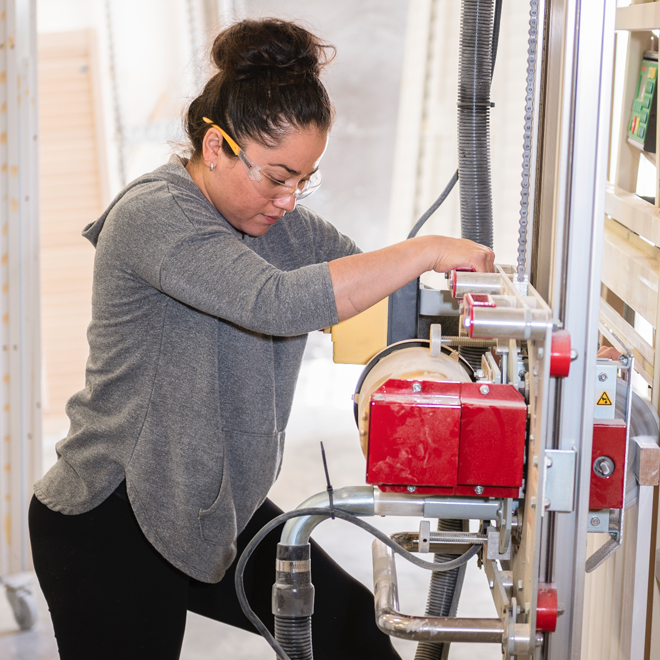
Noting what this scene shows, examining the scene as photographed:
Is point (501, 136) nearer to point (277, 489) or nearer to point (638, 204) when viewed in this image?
point (277, 489)

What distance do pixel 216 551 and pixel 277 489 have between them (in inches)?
85.5

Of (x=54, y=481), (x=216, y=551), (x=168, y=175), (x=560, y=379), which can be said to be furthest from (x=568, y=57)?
(x=54, y=481)

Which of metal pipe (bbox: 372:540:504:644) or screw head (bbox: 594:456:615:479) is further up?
screw head (bbox: 594:456:615:479)

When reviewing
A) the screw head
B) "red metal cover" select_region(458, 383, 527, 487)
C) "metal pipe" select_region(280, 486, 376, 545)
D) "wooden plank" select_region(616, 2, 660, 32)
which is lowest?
"metal pipe" select_region(280, 486, 376, 545)

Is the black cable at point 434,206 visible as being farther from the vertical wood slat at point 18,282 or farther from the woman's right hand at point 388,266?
the vertical wood slat at point 18,282

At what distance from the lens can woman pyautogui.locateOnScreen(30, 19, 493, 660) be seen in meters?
1.03

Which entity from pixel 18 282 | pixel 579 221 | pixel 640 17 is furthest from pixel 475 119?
pixel 18 282

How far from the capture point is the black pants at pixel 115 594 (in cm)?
108

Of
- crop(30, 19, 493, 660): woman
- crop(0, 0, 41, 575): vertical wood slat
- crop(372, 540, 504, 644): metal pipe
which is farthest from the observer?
crop(0, 0, 41, 575): vertical wood slat

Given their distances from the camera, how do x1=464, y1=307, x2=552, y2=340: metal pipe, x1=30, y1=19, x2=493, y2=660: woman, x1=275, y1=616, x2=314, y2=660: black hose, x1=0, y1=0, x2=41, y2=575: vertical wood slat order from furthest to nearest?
1. x1=0, y1=0, x2=41, y2=575: vertical wood slat
2. x1=30, y1=19, x2=493, y2=660: woman
3. x1=275, y1=616, x2=314, y2=660: black hose
4. x1=464, y1=307, x2=552, y2=340: metal pipe

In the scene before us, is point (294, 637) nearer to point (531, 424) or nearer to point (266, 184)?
point (531, 424)

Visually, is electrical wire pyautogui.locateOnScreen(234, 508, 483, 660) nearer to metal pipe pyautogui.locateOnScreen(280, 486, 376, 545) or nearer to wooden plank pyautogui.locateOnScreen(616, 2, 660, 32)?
metal pipe pyautogui.locateOnScreen(280, 486, 376, 545)

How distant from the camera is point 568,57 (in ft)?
2.38

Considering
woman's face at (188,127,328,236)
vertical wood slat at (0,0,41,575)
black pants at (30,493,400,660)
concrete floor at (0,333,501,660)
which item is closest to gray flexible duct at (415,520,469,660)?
black pants at (30,493,400,660)
